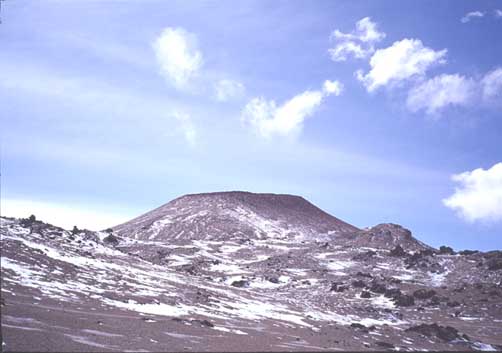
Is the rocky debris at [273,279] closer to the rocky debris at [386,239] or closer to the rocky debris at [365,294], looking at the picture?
the rocky debris at [365,294]

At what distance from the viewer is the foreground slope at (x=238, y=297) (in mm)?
19984

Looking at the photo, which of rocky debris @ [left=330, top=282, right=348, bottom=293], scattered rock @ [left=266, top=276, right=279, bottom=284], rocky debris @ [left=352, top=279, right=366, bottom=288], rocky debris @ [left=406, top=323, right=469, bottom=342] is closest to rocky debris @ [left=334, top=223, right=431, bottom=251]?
rocky debris @ [left=352, top=279, right=366, bottom=288]

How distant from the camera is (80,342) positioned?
54.0 ft

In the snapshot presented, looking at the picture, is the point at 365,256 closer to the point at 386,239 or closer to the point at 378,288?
the point at 386,239

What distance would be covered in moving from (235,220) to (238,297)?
64.8 meters

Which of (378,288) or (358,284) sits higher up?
(358,284)

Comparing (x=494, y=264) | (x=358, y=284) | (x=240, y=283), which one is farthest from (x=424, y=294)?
(x=240, y=283)

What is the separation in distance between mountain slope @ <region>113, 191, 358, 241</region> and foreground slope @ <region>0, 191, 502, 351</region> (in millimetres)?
18618

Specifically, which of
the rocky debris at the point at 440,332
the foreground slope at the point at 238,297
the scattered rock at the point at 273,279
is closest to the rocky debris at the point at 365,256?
the foreground slope at the point at 238,297

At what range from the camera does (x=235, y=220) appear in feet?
344

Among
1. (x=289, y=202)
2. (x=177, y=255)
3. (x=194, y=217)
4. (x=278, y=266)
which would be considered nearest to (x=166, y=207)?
(x=194, y=217)

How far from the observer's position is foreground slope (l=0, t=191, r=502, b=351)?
19984 millimetres

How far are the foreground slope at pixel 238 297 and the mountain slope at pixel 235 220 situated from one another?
18618 millimetres

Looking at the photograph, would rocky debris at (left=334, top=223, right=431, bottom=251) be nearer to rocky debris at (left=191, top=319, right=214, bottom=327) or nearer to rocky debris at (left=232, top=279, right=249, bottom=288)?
rocky debris at (left=232, top=279, right=249, bottom=288)
